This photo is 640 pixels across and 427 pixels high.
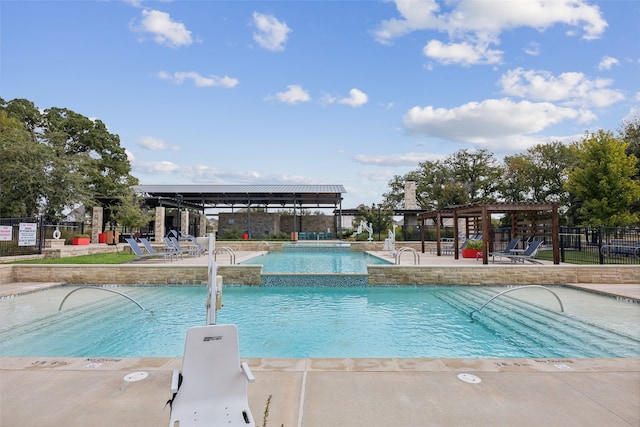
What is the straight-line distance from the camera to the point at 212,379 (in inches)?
83.5

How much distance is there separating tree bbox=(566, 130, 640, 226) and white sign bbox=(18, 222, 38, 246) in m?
23.1

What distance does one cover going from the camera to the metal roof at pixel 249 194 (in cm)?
2659

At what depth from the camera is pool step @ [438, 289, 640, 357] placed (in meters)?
4.60

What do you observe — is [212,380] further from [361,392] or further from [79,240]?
[79,240]

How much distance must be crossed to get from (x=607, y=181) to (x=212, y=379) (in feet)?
65.0

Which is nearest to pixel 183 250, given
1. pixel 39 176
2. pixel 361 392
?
pixel 39 176

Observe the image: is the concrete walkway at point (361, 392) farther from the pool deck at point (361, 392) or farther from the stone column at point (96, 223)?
the stone column at point (96, 223)

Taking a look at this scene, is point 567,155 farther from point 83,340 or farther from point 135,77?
point 83,340

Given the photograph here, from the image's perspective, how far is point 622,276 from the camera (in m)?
8.87

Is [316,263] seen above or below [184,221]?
below

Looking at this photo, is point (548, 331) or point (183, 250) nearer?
point (548, 331)

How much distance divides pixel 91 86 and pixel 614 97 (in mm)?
18078

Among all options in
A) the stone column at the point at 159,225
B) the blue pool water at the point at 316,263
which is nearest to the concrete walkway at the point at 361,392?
the blue pool water at the point at 316,263

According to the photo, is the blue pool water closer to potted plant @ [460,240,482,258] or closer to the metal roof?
potted plant @ [460,240,482,258]
